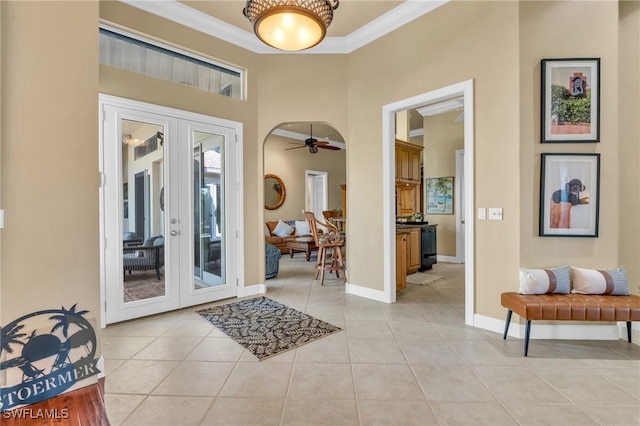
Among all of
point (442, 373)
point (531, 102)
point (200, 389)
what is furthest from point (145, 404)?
point (531, 102)

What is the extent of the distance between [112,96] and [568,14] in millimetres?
4500

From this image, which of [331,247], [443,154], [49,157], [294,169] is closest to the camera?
[49,157]

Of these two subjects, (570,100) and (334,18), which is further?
(334,18)

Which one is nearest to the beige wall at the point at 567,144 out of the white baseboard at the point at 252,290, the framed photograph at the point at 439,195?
the white baseboard at the point at 252,290

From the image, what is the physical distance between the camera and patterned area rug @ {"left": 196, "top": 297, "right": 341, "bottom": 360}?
269 cm

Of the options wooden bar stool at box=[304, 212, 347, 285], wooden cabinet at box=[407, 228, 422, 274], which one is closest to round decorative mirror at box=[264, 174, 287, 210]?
wooden bar stool at box=[304, 212, 347, 285]

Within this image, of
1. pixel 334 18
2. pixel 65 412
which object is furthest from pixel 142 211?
pixel 334 18

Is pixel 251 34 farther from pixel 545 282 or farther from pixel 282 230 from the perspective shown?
pixel 282 230

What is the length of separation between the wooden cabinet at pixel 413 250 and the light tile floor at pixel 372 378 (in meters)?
2.03

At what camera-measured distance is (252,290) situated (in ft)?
13.9

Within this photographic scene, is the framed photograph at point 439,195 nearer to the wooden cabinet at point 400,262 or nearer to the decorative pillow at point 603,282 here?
the wooden cabinet at point 400,262

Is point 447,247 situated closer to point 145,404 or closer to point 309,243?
point 309,243

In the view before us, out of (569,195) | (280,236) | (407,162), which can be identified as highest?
(407,162)

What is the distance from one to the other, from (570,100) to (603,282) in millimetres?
1666
